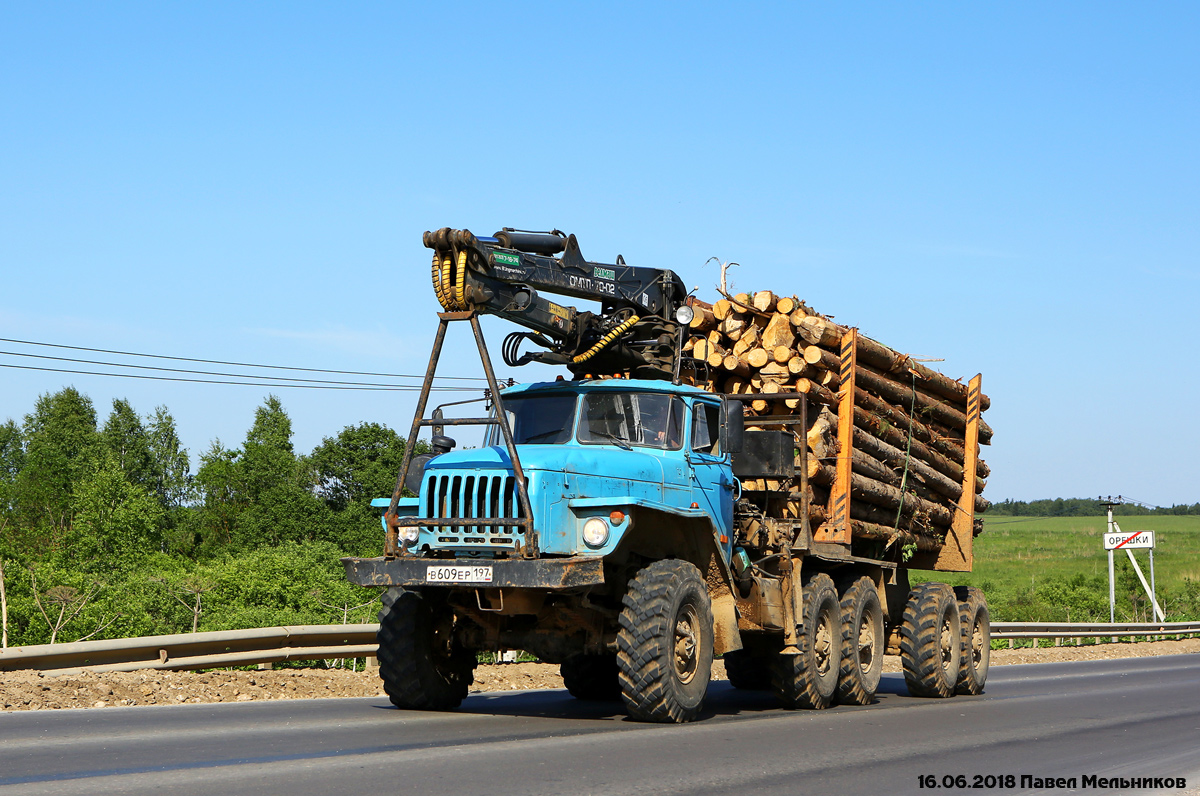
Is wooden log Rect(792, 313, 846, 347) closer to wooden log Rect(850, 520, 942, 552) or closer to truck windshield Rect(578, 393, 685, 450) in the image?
wooden log Rect(850, 520, 942, 552)

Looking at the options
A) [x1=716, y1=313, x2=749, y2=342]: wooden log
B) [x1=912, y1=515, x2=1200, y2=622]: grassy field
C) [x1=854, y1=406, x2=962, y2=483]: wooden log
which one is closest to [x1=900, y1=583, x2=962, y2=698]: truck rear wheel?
[x1=854, y1=406, x2=962, y2=483]: wooden log

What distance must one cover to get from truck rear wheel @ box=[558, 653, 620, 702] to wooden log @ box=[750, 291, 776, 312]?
4704 millimetres

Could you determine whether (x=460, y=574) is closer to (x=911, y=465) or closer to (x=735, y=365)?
(x=735, y=365)

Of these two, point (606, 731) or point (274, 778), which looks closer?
point (274, 778)

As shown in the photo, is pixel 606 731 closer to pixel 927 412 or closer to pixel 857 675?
pixel 857 675

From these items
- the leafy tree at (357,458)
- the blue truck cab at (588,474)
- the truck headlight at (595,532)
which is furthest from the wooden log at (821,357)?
the leafy tree at (357,458)

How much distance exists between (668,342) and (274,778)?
7914mm

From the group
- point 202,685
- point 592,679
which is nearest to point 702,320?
point 592,679

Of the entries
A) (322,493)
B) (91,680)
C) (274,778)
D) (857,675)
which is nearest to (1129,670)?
(857,675)

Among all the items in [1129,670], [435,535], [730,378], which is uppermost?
[730,378]

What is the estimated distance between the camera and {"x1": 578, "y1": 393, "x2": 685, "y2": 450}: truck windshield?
11891 millimetres

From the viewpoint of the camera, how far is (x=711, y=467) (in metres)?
12.8

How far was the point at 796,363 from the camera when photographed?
14883 millimetres

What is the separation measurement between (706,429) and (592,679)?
135 inches
